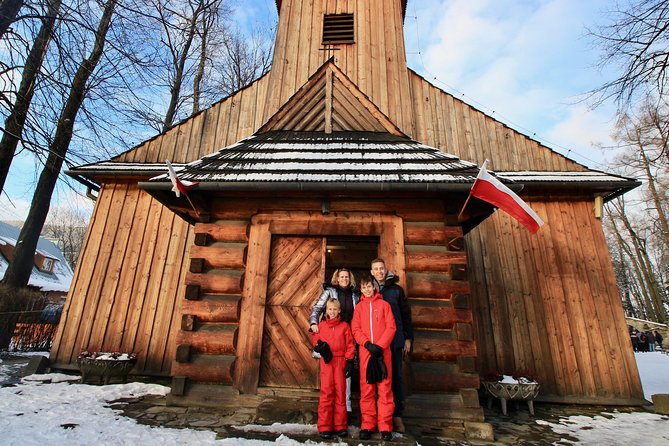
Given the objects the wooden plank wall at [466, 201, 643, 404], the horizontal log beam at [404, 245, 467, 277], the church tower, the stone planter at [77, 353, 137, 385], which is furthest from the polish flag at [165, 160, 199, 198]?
the wooden plank wall at [466, 201, 643, 404]

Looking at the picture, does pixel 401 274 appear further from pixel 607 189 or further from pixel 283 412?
pixel 607 189

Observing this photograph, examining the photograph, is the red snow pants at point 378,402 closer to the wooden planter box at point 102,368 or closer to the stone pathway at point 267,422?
the stone pathway at point 267,422

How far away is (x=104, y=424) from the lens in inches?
152

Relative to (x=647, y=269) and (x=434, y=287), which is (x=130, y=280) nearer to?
(x=434, y=287)

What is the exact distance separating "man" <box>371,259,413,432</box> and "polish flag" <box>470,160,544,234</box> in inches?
63.8

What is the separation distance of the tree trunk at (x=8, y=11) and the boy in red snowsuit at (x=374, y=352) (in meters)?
6.74

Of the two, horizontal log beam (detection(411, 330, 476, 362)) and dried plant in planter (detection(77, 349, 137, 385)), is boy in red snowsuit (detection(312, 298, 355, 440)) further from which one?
dried plant in planter (detection(77, 349, 137, 385))

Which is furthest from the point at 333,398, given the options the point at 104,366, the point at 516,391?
the point at 104,366

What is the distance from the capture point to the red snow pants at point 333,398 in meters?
3.74

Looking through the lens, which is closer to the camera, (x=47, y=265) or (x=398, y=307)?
(x=398, y=307)

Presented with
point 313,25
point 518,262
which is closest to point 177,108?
point 313,25

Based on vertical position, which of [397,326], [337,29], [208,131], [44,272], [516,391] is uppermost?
[337,29]

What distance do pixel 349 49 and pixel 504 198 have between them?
7.62 meters

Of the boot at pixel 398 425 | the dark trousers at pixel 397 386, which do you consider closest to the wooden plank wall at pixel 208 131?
the dark trousers at pixel 397 386
